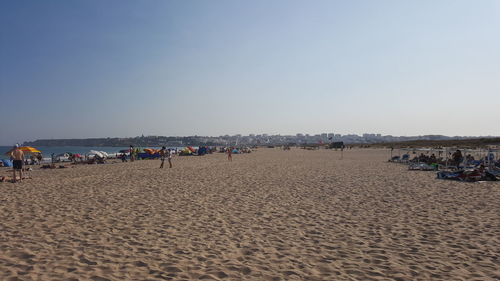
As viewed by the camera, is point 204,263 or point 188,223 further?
point 188,223

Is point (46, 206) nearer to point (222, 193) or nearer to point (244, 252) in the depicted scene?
point (222, 193)

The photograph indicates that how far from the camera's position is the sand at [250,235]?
392cm

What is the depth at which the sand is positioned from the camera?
3.92 metres

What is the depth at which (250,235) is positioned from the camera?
541 centimetres

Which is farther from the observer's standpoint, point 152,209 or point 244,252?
point 152,209

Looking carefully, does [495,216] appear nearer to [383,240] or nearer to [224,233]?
[383,240]

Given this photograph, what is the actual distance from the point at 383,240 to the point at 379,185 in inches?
273

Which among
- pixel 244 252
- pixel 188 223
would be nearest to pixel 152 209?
→ pixel 188 223

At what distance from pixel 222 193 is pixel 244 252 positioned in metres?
5.20

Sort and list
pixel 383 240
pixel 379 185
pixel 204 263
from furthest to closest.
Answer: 1. pixel 379 185
2. pixel 383 240
3. pixel 204 263

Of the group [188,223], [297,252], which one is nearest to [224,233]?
[188,223]

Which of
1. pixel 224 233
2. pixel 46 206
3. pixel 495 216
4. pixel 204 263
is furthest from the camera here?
pixel 46 206

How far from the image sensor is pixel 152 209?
→ 7.43 m

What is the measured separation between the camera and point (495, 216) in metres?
6.67
